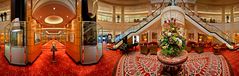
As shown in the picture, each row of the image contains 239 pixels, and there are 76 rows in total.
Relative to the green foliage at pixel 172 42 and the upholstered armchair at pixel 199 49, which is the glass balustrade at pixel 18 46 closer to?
the green foliage at pixel 172 42

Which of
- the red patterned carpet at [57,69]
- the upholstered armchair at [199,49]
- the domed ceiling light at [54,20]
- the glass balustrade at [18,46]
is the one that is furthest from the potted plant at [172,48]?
the domed ceiling light at [54,20]

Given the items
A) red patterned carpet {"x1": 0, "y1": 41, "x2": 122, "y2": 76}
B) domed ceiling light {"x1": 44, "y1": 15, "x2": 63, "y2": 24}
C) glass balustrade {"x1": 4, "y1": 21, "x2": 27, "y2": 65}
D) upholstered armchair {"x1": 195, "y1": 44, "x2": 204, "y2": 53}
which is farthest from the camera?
domed ceiling light {"x1": 44, "y1": 15, "x2": 63, "y2": 24}

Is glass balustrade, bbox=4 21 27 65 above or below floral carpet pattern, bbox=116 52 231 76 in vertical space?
above

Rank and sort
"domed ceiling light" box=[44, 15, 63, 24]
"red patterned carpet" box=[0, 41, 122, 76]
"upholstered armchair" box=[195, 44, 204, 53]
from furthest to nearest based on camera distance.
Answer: "domed ceiling light" box=[44, 15, 63, 24]
"upholstered armchair" box=[195, 44, 204, 53]
"red patterned carpet" box=[0, 41, 122, 76]

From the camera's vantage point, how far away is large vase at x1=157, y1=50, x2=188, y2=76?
6.28 m

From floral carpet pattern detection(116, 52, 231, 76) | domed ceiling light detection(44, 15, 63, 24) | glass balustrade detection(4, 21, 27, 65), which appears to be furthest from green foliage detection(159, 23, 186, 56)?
domed ceiling light detection(44, 15, 63, 24)

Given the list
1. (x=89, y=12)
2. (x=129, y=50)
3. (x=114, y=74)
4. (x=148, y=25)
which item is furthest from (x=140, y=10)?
(x=114, y=74)

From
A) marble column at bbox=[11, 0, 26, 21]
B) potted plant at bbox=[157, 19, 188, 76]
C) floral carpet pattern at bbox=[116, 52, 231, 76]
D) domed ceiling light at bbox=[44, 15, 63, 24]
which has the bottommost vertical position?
floral carpet pattern at bbox=[116, 52, 231, 76]

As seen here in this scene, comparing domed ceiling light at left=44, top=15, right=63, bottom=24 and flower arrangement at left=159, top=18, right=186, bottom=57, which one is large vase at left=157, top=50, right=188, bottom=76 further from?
domed ceiling light at left=44, top=15, right=63, bottom=24

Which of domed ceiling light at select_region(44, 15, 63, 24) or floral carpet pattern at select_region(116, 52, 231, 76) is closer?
floral carpet pattern at select_region(116, 52, 231, 76)

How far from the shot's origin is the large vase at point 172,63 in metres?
6.28

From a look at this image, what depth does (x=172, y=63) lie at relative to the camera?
20.6 feet

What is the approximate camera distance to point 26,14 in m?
8.91

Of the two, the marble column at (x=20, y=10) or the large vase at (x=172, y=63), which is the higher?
the marble column at (x=20, y=10)
